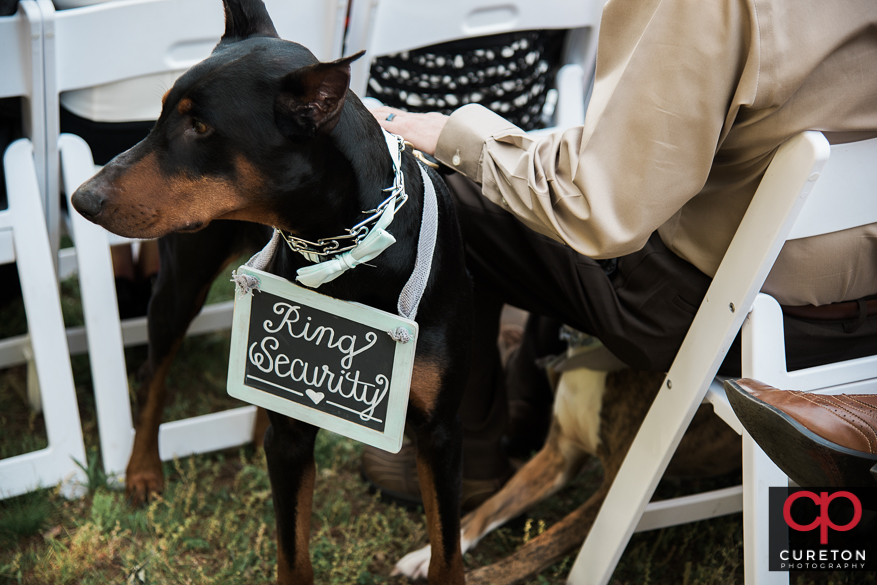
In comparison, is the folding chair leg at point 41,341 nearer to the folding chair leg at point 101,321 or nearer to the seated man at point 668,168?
the folding chair leg at point 101,321

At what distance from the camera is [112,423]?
6.63 feet

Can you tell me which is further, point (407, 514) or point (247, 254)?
point (407, 514)

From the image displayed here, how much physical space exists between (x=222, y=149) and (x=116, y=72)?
821 millimetres

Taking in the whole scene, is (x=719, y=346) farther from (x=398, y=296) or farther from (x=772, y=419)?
Answer: (x=398, y=296)

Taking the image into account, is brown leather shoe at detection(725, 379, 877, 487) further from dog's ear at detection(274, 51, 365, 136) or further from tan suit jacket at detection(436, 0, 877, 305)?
dog's ear at detection(274, 51, 365, 136)

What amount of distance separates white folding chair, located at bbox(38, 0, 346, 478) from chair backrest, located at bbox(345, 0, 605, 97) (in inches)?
2.8

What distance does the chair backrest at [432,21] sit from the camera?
1.93m

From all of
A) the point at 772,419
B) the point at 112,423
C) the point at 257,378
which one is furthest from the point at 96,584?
the point at 772,419

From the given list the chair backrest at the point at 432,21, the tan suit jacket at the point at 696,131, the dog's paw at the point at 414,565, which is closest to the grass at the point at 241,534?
the dog's paw at the point at 414,565

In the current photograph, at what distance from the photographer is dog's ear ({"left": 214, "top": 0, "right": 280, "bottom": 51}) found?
4.02 feet

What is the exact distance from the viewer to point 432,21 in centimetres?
197

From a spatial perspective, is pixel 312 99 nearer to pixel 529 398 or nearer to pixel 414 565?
pixel 414 565

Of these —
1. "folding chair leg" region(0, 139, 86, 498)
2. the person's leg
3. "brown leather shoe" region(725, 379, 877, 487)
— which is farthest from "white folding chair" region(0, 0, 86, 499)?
"brown leather shoe" region(725, 379, 877, 487)

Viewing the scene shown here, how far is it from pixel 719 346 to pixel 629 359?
0.85ft
